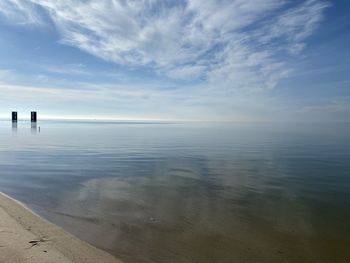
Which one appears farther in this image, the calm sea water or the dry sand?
the calm sea water

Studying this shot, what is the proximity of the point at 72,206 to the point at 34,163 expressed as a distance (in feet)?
48.5

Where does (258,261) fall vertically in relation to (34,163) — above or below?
below

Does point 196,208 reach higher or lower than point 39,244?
lower

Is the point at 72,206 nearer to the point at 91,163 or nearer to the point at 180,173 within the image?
the point at 180,173

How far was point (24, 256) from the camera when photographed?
23.2ft

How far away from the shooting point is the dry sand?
7.17m

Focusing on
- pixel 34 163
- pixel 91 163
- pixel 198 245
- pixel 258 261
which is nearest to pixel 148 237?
pixel 198 245

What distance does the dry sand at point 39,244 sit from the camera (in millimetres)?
7172

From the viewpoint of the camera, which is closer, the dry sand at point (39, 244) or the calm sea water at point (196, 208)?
the dry sand at point (39, 244)

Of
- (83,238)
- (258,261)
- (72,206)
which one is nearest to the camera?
(258,261)

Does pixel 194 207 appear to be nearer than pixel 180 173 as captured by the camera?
Yes

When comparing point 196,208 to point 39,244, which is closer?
point 39,244

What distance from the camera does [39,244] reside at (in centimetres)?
802

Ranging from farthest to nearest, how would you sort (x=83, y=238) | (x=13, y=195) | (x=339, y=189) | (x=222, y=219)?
(x=339, y=189) → (x=13, y=195) → (x=222, y=219) → (x=83, y=238)
